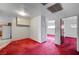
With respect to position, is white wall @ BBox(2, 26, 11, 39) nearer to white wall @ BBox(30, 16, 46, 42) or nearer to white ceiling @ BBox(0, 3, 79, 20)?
white ceiling @ BBox(0, 3, 79, 20)

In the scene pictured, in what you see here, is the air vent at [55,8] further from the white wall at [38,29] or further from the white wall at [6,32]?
the white wall at [6,32]

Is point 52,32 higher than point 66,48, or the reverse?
point 52,32

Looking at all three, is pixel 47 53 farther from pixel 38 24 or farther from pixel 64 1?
pixel 64 1

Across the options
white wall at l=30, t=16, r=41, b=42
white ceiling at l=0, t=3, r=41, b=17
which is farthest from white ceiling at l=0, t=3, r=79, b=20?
white wall at l=30, t=16, r=41, b=42

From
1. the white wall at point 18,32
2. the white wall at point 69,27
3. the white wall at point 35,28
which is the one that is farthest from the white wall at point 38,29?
the white wall at point 69,27

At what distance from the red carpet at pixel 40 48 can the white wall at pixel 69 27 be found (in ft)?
0.25

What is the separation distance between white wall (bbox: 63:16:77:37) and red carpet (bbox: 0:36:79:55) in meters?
Result: 0.08

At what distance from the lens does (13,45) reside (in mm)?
1354

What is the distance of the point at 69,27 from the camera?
1.34 metres

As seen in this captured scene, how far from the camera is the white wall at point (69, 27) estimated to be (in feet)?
4.27

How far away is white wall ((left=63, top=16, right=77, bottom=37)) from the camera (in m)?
1.30
